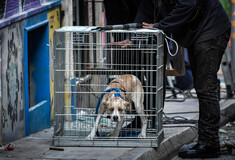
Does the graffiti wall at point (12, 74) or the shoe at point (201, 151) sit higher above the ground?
the graffiti wall at point (12, 74)

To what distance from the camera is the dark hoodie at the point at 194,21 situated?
17.4 ft

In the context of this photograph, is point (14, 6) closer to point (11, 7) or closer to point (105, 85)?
point (11, 7)

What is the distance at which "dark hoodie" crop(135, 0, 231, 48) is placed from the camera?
5293 millimetres

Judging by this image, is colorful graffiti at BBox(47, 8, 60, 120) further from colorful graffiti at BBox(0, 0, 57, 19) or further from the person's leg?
the person's leg

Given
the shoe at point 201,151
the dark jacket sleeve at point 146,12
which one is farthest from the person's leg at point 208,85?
the dark jacket sleeve at point 146,12

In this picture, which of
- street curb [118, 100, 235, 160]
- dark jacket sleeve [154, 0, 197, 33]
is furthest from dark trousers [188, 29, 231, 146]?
street curb [118, 100, 235, 160]

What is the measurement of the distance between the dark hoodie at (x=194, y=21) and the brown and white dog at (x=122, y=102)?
74 centimetres

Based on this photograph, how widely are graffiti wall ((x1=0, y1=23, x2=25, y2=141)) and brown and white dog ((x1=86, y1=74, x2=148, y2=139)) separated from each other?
842 millimetres

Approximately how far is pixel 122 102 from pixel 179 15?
1148 millimetres

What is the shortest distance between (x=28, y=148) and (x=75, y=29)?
1.34 m

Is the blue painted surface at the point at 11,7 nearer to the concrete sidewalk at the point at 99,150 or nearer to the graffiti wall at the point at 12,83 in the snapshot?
the graffiti wall at the point at 12,83

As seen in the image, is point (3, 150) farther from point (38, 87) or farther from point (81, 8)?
point (81, 8)

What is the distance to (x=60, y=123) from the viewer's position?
18.7ft

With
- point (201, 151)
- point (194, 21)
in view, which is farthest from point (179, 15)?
point (201, 151)
